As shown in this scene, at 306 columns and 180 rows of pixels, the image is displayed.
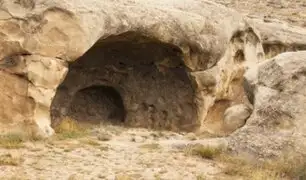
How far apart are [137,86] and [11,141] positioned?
5.47m

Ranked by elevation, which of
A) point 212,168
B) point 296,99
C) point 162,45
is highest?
point 162,45

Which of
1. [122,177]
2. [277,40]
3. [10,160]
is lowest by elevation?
[122,177]

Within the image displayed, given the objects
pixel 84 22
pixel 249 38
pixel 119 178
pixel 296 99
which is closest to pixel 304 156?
pixel 296 99

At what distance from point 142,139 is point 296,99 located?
333 cm

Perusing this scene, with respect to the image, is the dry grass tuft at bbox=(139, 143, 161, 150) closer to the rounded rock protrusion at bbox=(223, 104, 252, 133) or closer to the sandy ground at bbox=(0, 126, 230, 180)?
the sandy ground at bbox=(0, 126, 230, 180)

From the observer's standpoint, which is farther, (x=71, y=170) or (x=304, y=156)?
(x=304, y=156)

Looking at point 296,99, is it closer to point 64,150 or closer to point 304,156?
point 304,156

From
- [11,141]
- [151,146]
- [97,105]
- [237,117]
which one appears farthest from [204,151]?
[97,105]

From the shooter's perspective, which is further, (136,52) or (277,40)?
(277,40)

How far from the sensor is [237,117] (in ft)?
40.6

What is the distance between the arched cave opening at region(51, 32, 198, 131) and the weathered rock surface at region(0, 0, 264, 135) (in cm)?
2

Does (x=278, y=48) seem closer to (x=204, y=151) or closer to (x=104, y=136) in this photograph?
(x=104, y=136)

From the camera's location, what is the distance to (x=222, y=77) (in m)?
15.3

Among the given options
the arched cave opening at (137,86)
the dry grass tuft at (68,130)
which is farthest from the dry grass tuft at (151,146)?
the arched cave opening at (137,86)
